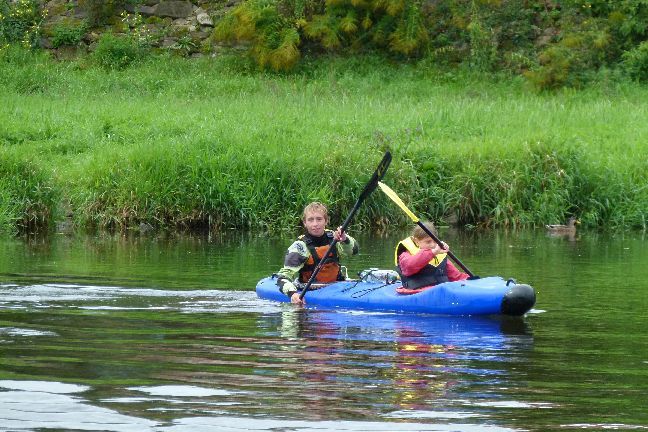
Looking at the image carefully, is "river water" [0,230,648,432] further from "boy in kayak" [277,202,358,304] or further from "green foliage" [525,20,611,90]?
"green foliage" [525,20,611,90]

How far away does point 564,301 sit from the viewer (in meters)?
11.8

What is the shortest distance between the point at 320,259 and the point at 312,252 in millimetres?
100

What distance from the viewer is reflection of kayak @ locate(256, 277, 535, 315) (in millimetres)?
10672

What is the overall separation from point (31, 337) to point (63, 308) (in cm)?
180

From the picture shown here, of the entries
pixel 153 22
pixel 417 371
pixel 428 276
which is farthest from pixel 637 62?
pixel 417 371

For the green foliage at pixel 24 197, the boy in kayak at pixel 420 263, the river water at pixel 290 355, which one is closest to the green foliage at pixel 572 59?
the green foliage at pixel 24 197

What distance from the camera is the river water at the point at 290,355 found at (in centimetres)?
673

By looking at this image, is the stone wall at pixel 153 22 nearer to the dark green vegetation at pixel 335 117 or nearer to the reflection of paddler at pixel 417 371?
the dark green vegetation at pixel 335 117

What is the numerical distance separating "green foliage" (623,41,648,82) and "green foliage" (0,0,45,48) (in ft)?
40.4

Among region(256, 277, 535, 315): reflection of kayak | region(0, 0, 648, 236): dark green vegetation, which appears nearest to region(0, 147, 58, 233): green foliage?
region(0, 0, 648, 236): dark green vegetation

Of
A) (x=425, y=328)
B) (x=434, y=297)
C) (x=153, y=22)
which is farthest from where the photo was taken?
(x=153, y=22)

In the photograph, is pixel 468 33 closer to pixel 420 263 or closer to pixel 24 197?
pixel 24 197

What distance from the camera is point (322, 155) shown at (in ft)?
64.4

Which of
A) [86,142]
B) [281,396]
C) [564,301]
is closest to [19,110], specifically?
[86,142]
